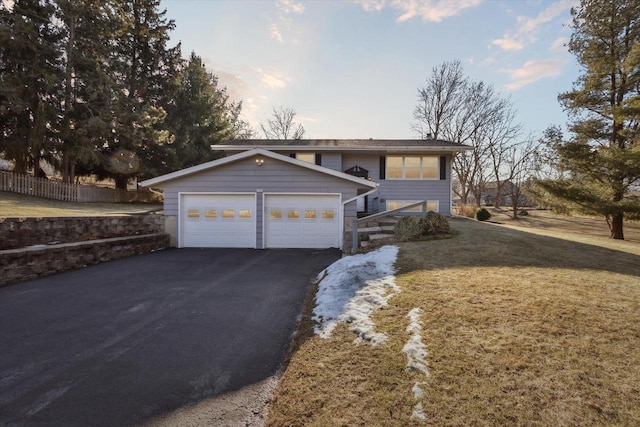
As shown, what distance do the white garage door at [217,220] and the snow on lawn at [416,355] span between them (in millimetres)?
8088

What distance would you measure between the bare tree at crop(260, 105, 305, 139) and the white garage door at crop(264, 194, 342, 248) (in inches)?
986

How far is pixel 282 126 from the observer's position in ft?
112

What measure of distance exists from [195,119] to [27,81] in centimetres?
964

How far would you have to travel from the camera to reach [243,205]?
10609mm

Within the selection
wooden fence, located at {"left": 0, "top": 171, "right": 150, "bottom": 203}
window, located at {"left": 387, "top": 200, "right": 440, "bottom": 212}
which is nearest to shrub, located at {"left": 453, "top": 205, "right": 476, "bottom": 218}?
window, located at {"left": 387, "top": 200, "right": 440, "bottom": 212}

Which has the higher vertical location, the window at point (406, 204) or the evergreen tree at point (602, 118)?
the evergreen tree at point (602, 118)

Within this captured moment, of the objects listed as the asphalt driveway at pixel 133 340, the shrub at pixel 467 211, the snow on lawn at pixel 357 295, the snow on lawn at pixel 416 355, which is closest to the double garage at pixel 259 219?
the asphalt driveway at pixel 133 340

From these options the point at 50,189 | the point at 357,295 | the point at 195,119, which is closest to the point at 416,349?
the point at 357,295

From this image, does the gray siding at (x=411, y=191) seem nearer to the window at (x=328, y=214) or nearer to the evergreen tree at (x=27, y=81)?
the window at (x=328, y=214)

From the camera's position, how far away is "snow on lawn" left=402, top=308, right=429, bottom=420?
2.17 m

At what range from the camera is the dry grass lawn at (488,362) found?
6.91 feet

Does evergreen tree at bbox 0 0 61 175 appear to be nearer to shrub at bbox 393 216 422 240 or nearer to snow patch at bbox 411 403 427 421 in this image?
shrub at bbox 393 216 422 240

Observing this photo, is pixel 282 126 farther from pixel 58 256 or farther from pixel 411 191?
pixel 58 256

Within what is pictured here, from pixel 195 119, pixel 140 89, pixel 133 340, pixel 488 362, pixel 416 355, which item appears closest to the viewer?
pixel 488 362
